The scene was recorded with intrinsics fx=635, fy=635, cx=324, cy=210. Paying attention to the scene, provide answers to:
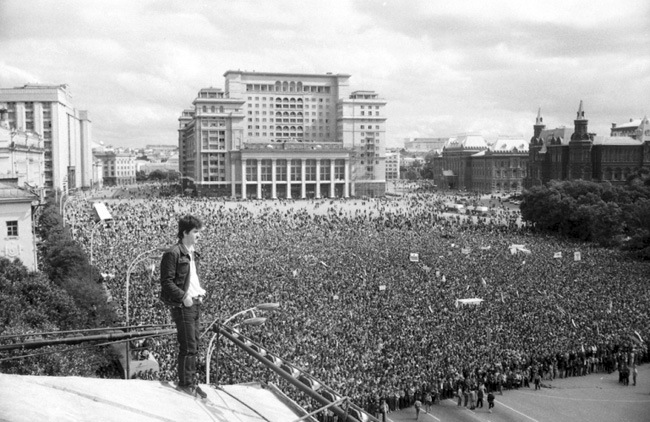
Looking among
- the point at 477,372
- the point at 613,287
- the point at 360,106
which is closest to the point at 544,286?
the point at 613,287

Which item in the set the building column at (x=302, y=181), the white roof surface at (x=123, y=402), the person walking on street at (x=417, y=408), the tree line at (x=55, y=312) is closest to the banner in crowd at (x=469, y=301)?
the person walking on street at (x=417, y=408)

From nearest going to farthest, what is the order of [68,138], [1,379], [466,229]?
[1,379] → [466,229] → [68,138]

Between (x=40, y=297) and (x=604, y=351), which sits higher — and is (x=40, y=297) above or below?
above

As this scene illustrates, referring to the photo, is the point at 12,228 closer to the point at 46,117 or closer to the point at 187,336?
the point at 187,336

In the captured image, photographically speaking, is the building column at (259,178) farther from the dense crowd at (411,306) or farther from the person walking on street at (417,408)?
the person walking on street at (417,408)

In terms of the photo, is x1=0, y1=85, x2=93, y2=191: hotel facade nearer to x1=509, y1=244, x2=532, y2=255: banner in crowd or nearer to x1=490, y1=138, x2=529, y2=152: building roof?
x1=509, y1=244, x2=532, y2=255: banner in crowd

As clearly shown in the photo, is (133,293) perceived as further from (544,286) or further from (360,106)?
(360,106)

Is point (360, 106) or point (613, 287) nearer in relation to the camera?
point (613, 287)
